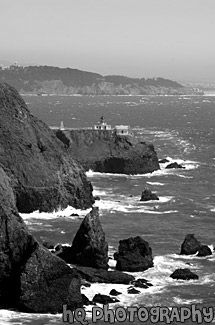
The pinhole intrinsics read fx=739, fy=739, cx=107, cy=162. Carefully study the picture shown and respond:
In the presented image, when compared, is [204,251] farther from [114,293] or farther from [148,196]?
[148,196]

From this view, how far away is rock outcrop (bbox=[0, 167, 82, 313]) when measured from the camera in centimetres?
5522

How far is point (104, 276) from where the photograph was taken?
62.2 m

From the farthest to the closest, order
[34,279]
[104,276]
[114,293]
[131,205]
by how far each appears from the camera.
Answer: [131,205], [104,276], [114,293], [34,279]

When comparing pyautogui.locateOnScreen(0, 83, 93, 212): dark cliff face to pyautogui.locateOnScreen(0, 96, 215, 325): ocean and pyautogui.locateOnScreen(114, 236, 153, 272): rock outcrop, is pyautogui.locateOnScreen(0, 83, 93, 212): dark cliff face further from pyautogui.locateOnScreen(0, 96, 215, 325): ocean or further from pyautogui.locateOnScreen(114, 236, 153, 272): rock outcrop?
pyautogui.locateOnScreen(114, 236, 153, 272): rock outcrop

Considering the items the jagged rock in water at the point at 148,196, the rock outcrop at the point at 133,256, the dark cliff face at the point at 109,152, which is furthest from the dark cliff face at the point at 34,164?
the dark cliff face at the point at 109,152

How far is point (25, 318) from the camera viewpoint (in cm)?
5400

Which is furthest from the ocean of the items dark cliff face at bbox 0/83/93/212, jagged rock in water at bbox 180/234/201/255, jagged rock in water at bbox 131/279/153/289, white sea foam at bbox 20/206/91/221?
dark cliff face at bbox 0/83/93/212

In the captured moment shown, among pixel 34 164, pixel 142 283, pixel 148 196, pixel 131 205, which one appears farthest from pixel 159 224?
pixel 142 283

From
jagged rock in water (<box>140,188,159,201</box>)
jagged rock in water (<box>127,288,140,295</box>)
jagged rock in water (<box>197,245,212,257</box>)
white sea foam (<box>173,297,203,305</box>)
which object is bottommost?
white sea foam (<box>173,297,203,305</box>)

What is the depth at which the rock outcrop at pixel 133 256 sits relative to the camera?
6538cm

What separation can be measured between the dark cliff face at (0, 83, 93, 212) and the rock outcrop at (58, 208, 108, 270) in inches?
806

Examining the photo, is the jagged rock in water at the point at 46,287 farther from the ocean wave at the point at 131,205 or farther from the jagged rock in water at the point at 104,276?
the ocean wave at the point at 131,205

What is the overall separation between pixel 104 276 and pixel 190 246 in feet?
42.7

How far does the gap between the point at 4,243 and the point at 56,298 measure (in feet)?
21.8
